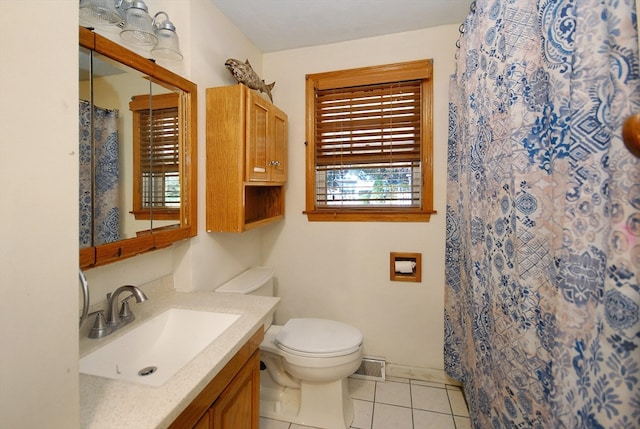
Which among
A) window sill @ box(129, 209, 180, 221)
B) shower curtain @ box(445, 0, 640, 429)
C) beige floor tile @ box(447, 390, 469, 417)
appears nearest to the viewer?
shower curtain @ box(445, 0, 640, 429)

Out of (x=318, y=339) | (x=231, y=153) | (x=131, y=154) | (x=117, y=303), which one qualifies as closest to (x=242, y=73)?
(x=231, y=153)

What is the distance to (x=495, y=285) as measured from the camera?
3.76 feet

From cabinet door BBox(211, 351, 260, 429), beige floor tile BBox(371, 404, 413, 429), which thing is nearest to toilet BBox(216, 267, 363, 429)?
beige floor tile BBox(371, 404, 413, 429)

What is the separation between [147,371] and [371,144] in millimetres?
1785

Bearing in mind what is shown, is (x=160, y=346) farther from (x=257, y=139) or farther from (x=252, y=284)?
(x=257, y=139)

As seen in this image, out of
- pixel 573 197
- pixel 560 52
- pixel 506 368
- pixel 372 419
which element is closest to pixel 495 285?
pixel 506 368

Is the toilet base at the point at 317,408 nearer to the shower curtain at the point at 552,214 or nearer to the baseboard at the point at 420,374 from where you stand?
the baseboard at the point at 420,374

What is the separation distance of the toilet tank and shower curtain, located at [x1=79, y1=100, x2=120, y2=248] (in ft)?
2.47

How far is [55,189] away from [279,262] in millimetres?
1863

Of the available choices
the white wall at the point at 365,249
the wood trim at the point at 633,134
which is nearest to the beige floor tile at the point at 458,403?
the white wall at the point at 365,249

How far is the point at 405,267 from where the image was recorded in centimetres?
208

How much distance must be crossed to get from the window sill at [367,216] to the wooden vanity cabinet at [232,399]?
3.52 feet

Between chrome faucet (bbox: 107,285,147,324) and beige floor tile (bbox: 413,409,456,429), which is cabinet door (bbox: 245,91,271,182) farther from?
beige floor tile (bbox: 413,409,456,429)

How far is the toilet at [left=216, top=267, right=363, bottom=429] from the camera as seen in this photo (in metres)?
1.60
